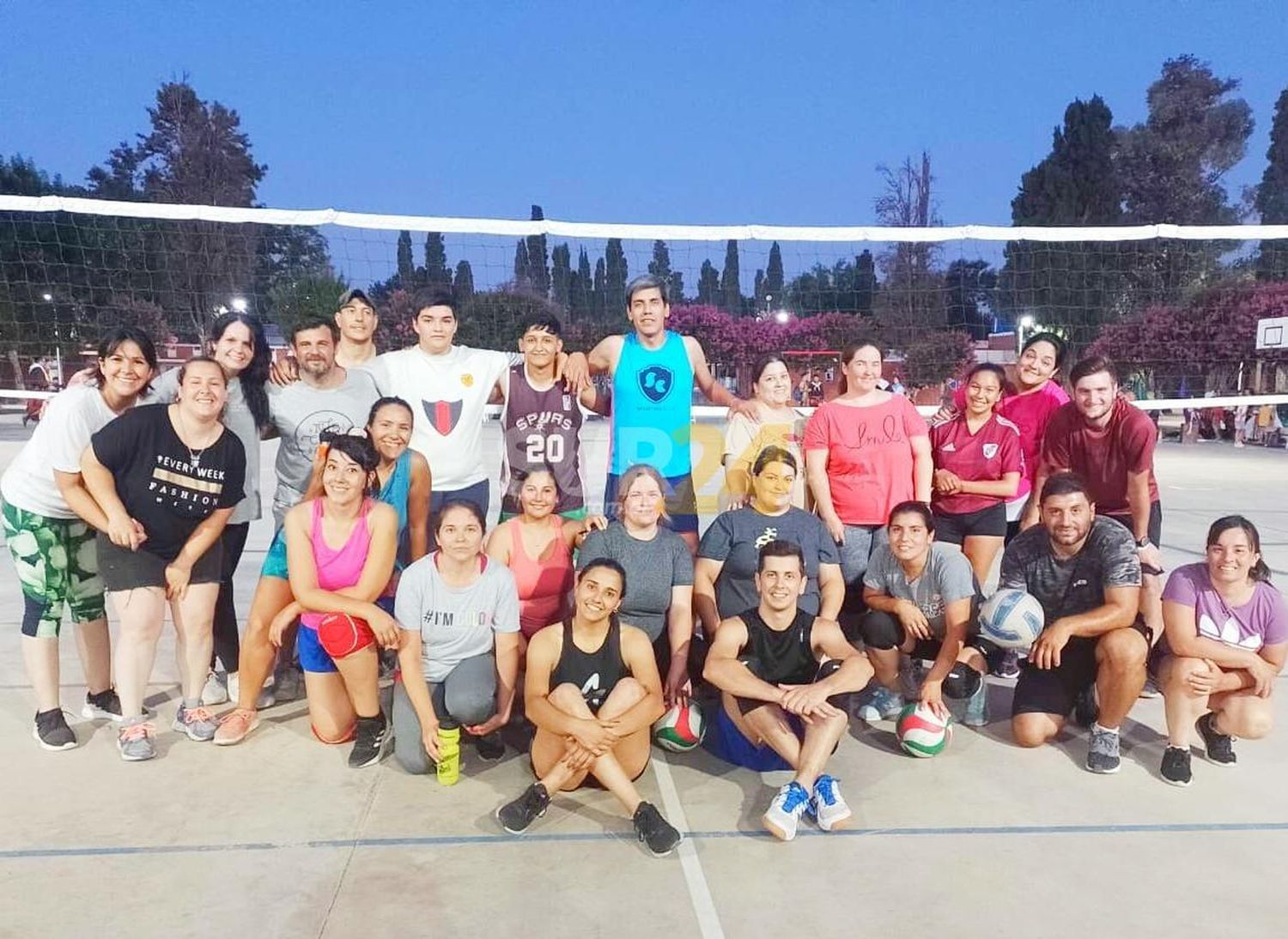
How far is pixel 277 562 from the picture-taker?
3.62 metres

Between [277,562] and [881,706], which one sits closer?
[277,562]

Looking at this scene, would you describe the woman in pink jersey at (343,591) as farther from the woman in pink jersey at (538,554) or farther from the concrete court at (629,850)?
the woman in pink jersey at (538,554)

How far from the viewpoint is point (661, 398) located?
14.0 feet

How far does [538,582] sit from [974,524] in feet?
6.79

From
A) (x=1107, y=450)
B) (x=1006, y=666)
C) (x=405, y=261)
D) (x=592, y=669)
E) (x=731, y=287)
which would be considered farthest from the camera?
(x=731, y=287)

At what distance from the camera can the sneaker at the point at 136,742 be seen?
3.28m

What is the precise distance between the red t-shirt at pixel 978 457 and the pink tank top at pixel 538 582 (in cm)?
186

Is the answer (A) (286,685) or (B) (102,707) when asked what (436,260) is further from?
(B) (102,707)

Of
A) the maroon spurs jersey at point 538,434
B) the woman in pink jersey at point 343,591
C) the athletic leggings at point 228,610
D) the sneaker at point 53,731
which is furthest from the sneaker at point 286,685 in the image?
the maroon spurs jersey at point 538,434

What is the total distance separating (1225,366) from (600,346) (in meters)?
26.6

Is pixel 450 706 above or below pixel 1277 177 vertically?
below

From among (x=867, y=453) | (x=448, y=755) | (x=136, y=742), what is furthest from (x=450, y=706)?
(x=867, y=453)

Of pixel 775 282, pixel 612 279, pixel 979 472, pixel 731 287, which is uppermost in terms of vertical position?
pixel 775 282

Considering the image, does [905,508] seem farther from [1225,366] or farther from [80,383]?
[1225,366]
